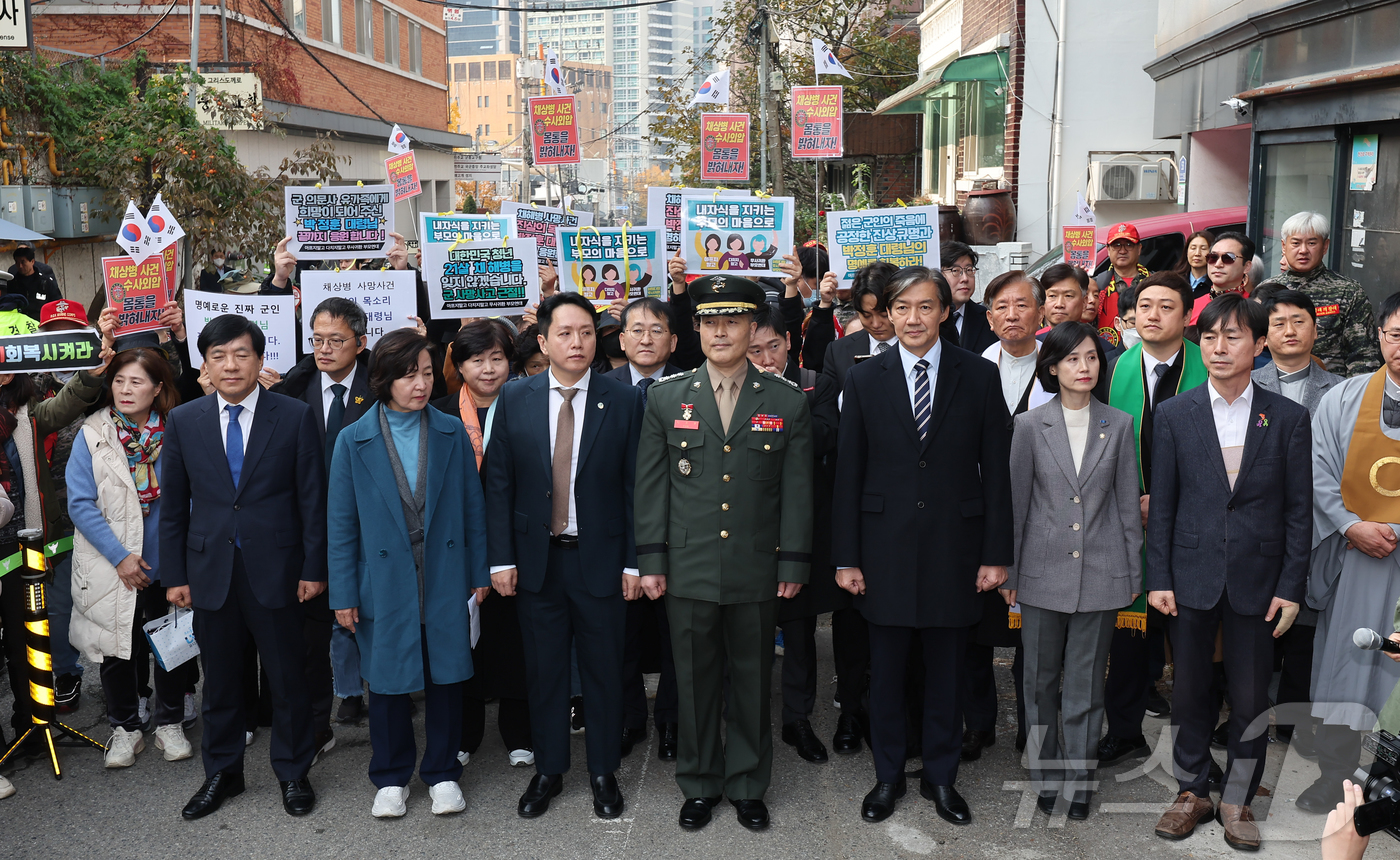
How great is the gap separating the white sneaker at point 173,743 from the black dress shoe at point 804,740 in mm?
2718

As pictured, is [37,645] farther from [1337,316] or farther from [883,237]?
[1337,316]

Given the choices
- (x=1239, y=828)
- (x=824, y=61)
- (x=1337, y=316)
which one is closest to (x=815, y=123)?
(x=824, y=61)

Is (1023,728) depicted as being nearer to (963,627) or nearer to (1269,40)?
(963,627)

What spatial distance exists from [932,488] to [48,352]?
12.3 ft

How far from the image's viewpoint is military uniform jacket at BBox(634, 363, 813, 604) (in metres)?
4.39

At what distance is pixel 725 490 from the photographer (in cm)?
440

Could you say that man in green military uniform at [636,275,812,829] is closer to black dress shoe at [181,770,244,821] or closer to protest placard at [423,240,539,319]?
black dress shoe at [181,770,244,821]

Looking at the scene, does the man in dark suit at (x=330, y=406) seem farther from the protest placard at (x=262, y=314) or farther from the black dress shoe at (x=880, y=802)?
the black dress shoe at (x=880, y=802)

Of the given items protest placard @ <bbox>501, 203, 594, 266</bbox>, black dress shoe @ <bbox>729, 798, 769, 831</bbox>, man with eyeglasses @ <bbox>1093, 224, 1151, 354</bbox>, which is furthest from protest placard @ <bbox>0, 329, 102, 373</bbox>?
man with eyeglasses @ <bbox>1093, 224, 1151, 354</bbox>

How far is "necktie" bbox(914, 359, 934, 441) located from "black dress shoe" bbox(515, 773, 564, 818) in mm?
2077

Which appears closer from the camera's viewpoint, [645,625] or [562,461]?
[562,461]

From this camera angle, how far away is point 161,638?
190 inches

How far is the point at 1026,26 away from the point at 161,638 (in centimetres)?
1544

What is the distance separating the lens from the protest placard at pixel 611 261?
6957 millimetres
